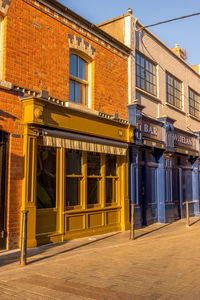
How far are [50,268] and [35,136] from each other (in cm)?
337

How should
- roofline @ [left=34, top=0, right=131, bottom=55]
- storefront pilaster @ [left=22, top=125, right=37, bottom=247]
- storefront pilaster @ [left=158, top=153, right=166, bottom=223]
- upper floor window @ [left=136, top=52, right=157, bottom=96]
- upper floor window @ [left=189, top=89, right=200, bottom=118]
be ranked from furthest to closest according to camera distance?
upper floor window @ [left=189, top=89, right=200, bottom=118], storefront pilaster @ [left=158, top=153, right=166, bottom=223], upper floor window @ [left=136, top=52, right=157, bottom=96], roofline @ [left=34, top=0, right=131, bottom=55], storefront pilaster @ [left=22, top=125, right=37, bottom=247]

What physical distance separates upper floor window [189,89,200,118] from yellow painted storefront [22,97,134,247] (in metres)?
8.45

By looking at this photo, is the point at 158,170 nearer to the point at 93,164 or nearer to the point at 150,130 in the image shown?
the point at 150,130

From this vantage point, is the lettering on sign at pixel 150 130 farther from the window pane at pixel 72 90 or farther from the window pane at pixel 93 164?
the window pane at pixel 72 90

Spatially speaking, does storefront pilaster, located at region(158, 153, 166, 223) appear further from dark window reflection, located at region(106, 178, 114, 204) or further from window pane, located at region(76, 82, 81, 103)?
window pane, located at region(76, 82, 81, 103)

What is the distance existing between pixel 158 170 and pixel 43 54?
745 centimetres

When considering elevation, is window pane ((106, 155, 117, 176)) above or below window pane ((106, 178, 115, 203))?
above

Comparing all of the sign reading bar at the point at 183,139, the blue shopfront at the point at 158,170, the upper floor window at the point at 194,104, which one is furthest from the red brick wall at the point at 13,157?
the upper floor window at the point at 194,104

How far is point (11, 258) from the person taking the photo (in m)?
6.51

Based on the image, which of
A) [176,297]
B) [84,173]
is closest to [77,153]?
[84,173]

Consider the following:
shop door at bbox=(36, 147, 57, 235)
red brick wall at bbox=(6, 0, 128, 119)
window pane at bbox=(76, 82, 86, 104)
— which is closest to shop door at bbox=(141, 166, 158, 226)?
red brick wall at bbox=(6, 0, 128, 119)

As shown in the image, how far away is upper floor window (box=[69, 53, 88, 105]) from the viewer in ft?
31.7

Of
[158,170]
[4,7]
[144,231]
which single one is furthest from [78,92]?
[158,170]

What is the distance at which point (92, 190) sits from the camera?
33.0ft
